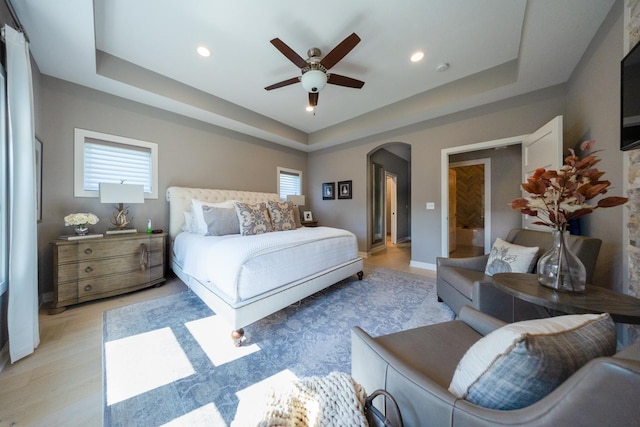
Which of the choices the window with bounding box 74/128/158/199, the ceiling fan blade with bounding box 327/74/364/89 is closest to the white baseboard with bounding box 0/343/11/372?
the window with bounding box 74/128/158/199

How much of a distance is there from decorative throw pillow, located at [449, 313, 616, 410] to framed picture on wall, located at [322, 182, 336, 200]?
15.3ft

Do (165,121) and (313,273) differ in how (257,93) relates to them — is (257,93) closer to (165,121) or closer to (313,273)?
(165,121)

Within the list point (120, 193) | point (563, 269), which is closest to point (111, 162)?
point (120, 193)

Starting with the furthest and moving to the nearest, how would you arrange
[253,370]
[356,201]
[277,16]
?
1. [356,201]
2. [277,16]
3. [253,370]

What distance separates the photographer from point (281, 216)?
3191mm

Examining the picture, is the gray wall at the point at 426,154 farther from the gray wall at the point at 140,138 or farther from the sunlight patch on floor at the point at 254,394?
the sunlight patch on floor at the point at 254,394

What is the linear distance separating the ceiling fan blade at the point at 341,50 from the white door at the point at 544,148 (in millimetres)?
2279

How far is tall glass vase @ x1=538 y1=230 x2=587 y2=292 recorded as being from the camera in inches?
50.2

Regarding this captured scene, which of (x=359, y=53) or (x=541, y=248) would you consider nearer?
(x=541, y=248)

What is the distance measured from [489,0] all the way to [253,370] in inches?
140

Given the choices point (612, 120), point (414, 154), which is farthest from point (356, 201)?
point (612, 120)

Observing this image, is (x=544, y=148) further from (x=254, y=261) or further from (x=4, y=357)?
(x=4, y=357)

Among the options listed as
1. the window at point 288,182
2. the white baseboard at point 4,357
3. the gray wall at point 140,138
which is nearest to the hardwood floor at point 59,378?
the white baseboard at point 4,357

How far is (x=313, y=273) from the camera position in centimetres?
241
